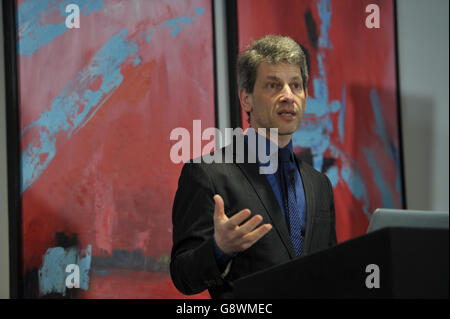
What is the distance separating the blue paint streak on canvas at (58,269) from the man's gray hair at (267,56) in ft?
3.44

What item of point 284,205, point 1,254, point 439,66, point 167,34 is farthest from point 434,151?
point 1,254

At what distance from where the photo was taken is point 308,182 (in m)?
1.71

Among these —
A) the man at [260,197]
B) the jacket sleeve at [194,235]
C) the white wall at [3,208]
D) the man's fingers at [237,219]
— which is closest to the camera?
the man's fingers at [237,219]

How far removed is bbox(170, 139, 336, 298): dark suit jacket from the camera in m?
1.45

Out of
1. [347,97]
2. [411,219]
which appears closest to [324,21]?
[347,97]

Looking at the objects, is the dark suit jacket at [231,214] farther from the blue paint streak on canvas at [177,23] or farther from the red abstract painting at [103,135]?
the blue paint streak on canvas at [177,23]

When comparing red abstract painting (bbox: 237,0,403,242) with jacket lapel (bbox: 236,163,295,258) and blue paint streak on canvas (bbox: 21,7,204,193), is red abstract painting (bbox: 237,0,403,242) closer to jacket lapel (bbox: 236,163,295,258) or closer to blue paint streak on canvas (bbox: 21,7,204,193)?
blue paint streak on canvas (bbox: 21,7,204,193)

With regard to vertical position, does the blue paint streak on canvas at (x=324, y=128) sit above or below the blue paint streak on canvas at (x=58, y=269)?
above

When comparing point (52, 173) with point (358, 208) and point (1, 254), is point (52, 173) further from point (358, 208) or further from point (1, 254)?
point (358, 208)

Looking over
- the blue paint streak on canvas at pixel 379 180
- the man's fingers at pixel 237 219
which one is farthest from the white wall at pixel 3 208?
the blue paint streak on canvas at pixel 379 180

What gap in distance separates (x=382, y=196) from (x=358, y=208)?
185mm

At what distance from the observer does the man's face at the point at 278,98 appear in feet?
5.41

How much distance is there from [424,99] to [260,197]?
209 centimetres

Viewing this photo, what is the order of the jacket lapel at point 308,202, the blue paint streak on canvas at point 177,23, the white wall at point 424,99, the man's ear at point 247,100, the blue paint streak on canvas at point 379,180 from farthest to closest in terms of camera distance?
the white wall at point 424,99 < the blue paint streak on canvas at point 379,180 < the blue paint streak on canvas at point 177,23 < the man's ear at point 247,100 < the jacket lapel at point 308,202
